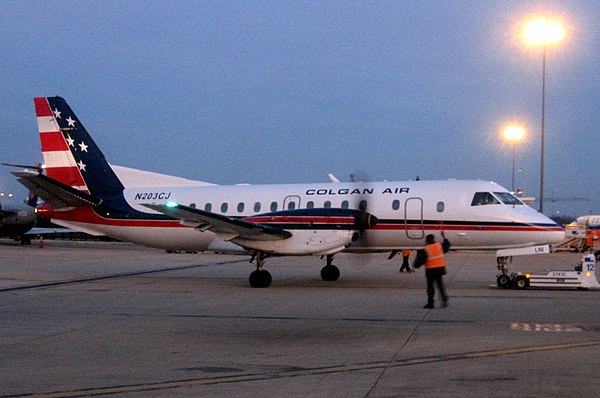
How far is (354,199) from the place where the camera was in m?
20.6

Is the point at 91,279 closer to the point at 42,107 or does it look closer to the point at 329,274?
the point at 42,107

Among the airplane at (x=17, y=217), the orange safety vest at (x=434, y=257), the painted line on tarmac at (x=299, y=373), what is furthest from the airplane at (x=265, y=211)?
the airplane at (x=17, y=217)

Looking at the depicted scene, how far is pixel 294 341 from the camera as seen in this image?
10930mm

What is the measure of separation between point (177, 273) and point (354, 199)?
827 cm

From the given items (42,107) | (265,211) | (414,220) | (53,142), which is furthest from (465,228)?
(42,107)

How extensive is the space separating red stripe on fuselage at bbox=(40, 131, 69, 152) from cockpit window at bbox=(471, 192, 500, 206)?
43.5 ft

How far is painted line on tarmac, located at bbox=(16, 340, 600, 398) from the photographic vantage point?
756 centimetres

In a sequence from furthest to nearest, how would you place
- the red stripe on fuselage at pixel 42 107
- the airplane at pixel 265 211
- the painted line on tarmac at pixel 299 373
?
the red stripe on fuselage at pixel 42 107 → the airplane at pixel 265 211 → the painted line on tarmac at pixel 299 373

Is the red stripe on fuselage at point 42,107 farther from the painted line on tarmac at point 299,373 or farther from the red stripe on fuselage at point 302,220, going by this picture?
the painted line on tarmac at point 299,373

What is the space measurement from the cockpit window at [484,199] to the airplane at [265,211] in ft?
0.09

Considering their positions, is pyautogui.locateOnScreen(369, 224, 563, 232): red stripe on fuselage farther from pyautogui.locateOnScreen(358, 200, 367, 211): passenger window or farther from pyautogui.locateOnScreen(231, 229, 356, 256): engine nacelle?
pyautogui.locateOnScreen(231, 229, 356, 256): engine nacelle

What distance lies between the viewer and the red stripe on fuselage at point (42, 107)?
2383 centimetres

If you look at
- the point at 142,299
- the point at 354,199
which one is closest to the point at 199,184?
the point at 354,199

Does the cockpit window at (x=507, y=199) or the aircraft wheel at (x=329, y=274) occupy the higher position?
the cockpit window at (x=507, y=199)
